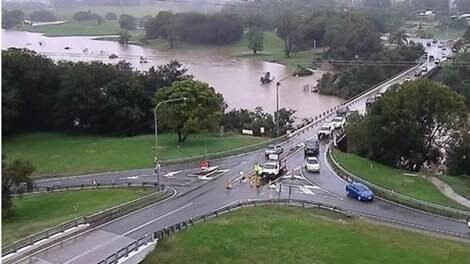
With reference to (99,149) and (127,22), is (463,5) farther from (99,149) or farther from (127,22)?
(99,149)

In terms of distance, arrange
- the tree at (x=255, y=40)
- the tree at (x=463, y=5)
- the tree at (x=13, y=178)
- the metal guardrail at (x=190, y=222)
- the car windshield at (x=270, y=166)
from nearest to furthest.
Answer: the metal guardrail at (x=190, y=222), the tree at (x=13, y=178), the car windshield at (x=270, y=166), the tree at (x=255, y=40), the tree at (x=463, y=5)

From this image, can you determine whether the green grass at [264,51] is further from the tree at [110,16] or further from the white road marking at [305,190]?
the white road marking at [305,190]

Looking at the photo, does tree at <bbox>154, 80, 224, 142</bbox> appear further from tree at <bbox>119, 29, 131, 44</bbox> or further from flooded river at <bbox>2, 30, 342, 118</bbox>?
tree at <bbox>119, 29, 131, 44</bbox>

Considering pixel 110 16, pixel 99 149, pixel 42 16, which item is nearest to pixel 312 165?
pixel 99 149

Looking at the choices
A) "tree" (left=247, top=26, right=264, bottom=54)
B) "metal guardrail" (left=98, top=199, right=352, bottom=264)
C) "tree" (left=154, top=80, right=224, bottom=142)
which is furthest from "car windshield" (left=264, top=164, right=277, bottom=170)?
"tree" (left=247, top=26, right=264, bottom=54)

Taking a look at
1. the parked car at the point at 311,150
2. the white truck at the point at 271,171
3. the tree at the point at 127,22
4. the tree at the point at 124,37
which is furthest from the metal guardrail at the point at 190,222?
the tree at the point at 127,22

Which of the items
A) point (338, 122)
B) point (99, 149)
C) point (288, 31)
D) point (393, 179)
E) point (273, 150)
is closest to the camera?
point (393, 179)
